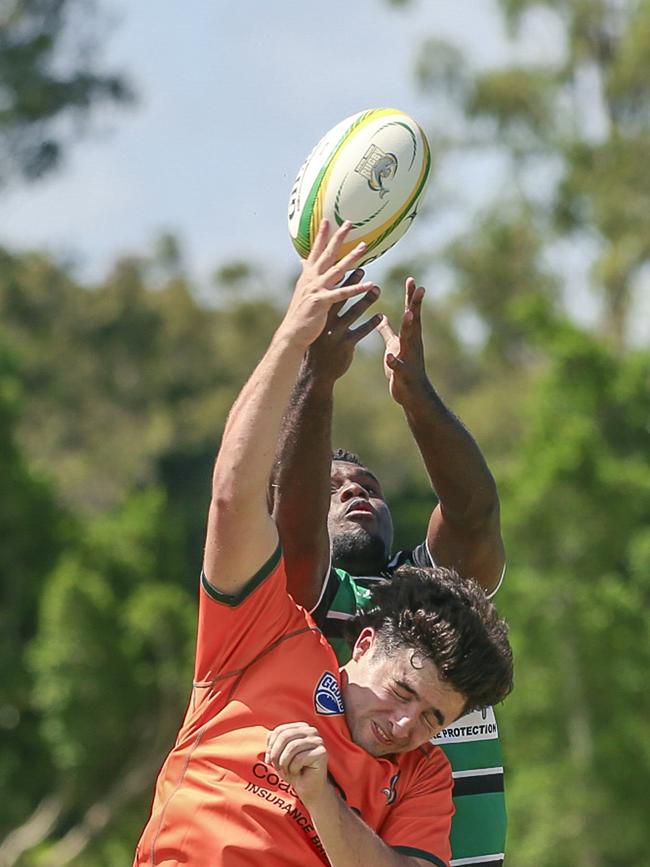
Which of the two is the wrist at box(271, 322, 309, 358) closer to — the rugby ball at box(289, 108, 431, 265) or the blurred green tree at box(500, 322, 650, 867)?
the rugby ball at box(289, 108, 431, 265)

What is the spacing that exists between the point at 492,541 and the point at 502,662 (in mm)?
942

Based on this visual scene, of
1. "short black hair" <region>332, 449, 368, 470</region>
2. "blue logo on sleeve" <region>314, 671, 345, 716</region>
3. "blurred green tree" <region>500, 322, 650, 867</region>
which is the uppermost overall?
"short black hair" <region>332, 449, 368, 470</region>

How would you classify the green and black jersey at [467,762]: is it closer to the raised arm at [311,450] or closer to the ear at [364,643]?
the raised arm at [311,450]

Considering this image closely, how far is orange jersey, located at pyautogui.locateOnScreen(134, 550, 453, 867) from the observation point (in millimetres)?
Result: 3729

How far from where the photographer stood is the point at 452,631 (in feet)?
12.6

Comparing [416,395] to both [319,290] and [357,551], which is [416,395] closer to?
[357,551]

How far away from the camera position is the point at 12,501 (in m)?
23.1

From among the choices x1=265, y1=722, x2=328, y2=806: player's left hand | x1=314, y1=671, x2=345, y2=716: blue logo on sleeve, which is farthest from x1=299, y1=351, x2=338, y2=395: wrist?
x1=265, y1=722, x2=328, y2=806: player's left hand

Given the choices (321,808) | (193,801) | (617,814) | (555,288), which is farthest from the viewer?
(555,288)

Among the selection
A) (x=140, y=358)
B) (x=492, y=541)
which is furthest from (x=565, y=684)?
(x=140, y=358)

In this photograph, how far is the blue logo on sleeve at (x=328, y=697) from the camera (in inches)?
152

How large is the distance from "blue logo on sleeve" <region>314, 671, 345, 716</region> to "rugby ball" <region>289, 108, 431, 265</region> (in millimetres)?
1261

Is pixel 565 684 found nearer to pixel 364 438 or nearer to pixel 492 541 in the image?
pixel 492 541

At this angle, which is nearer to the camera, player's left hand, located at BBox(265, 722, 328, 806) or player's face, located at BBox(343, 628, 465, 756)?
player's left hand, located at BBox(265, 722, 328, 806)
